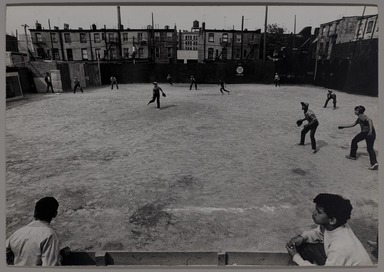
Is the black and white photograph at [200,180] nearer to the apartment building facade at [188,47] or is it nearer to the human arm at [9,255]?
the human arm at [9,255]

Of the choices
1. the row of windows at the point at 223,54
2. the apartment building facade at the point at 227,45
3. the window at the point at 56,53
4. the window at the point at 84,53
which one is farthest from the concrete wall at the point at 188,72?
the window at the point at 56,53

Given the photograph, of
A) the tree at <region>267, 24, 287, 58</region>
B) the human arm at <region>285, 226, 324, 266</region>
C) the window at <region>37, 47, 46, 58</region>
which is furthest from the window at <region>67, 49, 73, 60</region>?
the human arm at <region>285, 226, 324, 266</region>

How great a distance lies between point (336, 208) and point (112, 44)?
3941cm

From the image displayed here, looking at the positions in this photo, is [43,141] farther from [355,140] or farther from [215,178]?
[355,140]

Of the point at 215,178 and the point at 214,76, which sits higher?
the point at 214,76

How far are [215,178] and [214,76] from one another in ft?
89.2

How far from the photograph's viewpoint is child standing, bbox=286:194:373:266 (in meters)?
3.41

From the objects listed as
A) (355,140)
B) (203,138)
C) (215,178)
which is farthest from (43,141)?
(355,140)

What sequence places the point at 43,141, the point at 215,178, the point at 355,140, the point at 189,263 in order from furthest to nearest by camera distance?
the point at 43,141 < the point at 355,140 < the point at 215,178 < the point at 189,263

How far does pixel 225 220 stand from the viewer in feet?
16.3

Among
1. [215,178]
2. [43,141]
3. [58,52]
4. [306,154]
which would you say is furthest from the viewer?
[58,52]

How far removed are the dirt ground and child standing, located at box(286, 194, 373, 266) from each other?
600mm

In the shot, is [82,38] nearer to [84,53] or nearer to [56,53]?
[84,53]

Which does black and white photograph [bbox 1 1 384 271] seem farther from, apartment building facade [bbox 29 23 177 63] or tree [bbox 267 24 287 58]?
tree [bbox 267 24 287 58]
